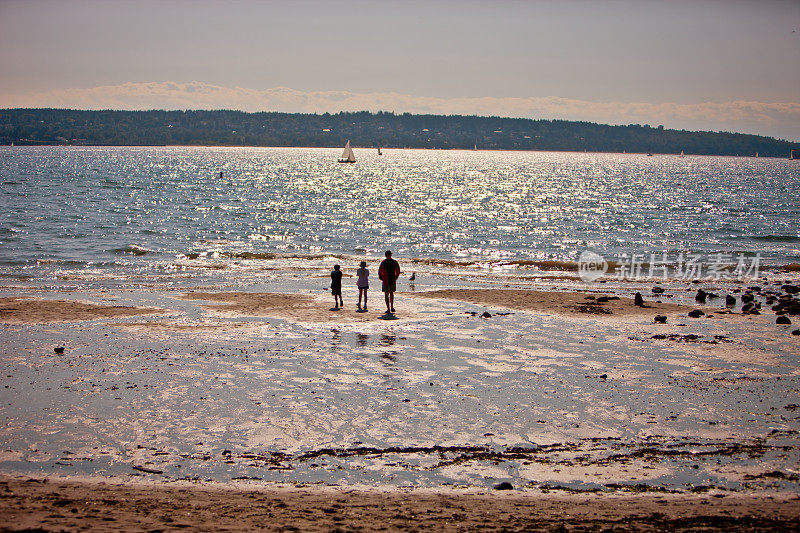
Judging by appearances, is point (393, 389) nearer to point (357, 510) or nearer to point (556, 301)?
point (357, 510)

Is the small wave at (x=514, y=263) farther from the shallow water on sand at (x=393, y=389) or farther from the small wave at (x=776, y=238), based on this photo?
the small wave at (x=776, y=238)

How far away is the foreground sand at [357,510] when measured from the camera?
8.34 meters

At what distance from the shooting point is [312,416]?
13000 mm

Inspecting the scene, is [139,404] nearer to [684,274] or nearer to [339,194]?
[684,274]

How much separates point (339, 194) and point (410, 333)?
86.2 metres

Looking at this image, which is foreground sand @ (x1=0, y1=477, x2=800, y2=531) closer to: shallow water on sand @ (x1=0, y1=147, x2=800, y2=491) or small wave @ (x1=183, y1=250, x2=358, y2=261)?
shallow water on sand @ (x1=0, y1=147, x2=800, y2=491)

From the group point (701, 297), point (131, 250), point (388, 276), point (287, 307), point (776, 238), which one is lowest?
point (131, 250)

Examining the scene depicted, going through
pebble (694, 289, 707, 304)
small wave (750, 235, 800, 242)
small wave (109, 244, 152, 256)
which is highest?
pebble (694, 289, 707, 304)

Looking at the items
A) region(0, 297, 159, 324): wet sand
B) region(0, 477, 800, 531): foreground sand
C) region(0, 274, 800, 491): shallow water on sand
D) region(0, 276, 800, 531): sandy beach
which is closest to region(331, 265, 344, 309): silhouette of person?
region(0, 276, 800, 531): sandy beach

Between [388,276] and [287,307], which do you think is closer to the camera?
[388,276]

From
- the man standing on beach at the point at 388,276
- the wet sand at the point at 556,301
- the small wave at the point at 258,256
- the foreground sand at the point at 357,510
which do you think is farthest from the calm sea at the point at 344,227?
the foreground sand at the point at 357,510

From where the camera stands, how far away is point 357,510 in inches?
356

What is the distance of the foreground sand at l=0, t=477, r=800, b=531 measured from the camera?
8336 mm

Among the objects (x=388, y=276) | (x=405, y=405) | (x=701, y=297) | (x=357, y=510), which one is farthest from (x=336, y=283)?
(x=357, y=510)
